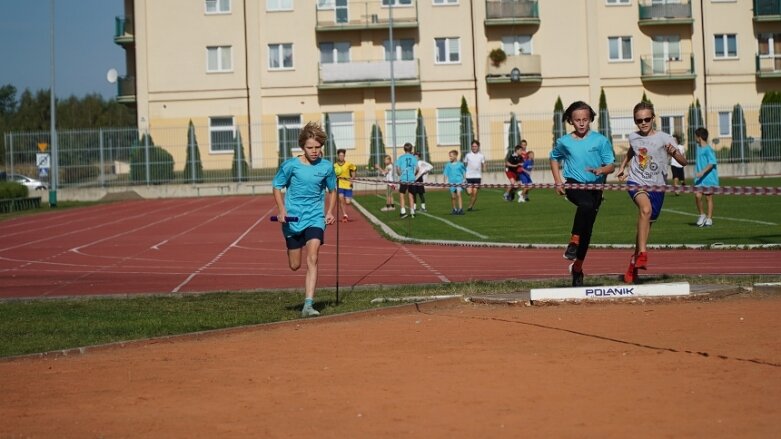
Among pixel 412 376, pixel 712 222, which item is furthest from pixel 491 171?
pixel 412 376

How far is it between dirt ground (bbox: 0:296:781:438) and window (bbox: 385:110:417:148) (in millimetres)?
49808

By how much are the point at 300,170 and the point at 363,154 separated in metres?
44.3

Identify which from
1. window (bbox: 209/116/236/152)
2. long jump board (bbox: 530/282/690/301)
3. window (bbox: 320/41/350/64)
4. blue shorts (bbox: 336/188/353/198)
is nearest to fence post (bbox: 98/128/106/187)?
window (bbox: 209/116/236/152)

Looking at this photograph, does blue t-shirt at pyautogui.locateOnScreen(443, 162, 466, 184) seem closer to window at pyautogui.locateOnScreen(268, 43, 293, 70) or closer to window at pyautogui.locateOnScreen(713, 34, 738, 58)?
window at pyautogui.locateOnScreen(268, 43, 293, 70)

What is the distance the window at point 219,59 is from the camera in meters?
63.7

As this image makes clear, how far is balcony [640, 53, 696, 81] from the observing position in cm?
6425

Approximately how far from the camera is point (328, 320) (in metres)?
12.0

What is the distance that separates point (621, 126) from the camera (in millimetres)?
58875

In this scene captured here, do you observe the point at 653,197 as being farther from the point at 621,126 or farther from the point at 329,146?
the point at 621,126

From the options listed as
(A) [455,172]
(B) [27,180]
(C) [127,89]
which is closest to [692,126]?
(A) [455,172]

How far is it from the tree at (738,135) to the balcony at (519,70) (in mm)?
11863

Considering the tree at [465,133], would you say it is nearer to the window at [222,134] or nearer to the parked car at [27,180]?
the window at [222,134]

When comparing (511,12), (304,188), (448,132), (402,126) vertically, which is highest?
(511,12)

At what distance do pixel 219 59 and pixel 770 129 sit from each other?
93.6ft
